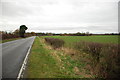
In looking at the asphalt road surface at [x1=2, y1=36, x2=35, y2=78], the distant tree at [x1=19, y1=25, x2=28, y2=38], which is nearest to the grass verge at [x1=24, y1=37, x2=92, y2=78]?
the asphalt road surface at [x1=2, y1=36, x2=35, y2=78]

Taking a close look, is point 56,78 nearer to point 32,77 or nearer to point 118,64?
point 32,77

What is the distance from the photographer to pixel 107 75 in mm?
4883

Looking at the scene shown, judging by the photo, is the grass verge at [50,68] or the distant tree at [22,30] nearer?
the grass verge at [50,68]

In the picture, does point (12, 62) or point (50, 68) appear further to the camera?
point (12, 62)

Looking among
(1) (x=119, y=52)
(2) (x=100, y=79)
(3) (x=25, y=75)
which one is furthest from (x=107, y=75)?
(3) (x=25, y=75)

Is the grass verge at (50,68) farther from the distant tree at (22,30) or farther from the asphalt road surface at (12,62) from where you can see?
the distant tree at (22,30)

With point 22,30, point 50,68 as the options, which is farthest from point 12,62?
point 22,30

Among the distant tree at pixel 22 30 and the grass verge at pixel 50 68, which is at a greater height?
the distant tree at pixel 22 30

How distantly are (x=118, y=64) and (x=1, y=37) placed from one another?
37.4 m

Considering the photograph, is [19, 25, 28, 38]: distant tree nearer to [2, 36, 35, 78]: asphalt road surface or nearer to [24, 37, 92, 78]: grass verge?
[2, 36, 35, 78]: asphalt road surface

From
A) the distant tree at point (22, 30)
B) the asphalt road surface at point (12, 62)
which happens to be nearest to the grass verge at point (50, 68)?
the asphalt road surface at point (12, 62)

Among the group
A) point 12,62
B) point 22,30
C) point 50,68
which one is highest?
point 22,30

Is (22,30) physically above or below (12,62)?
above

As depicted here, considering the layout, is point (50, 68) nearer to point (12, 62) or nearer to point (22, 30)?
point (12, 62)
